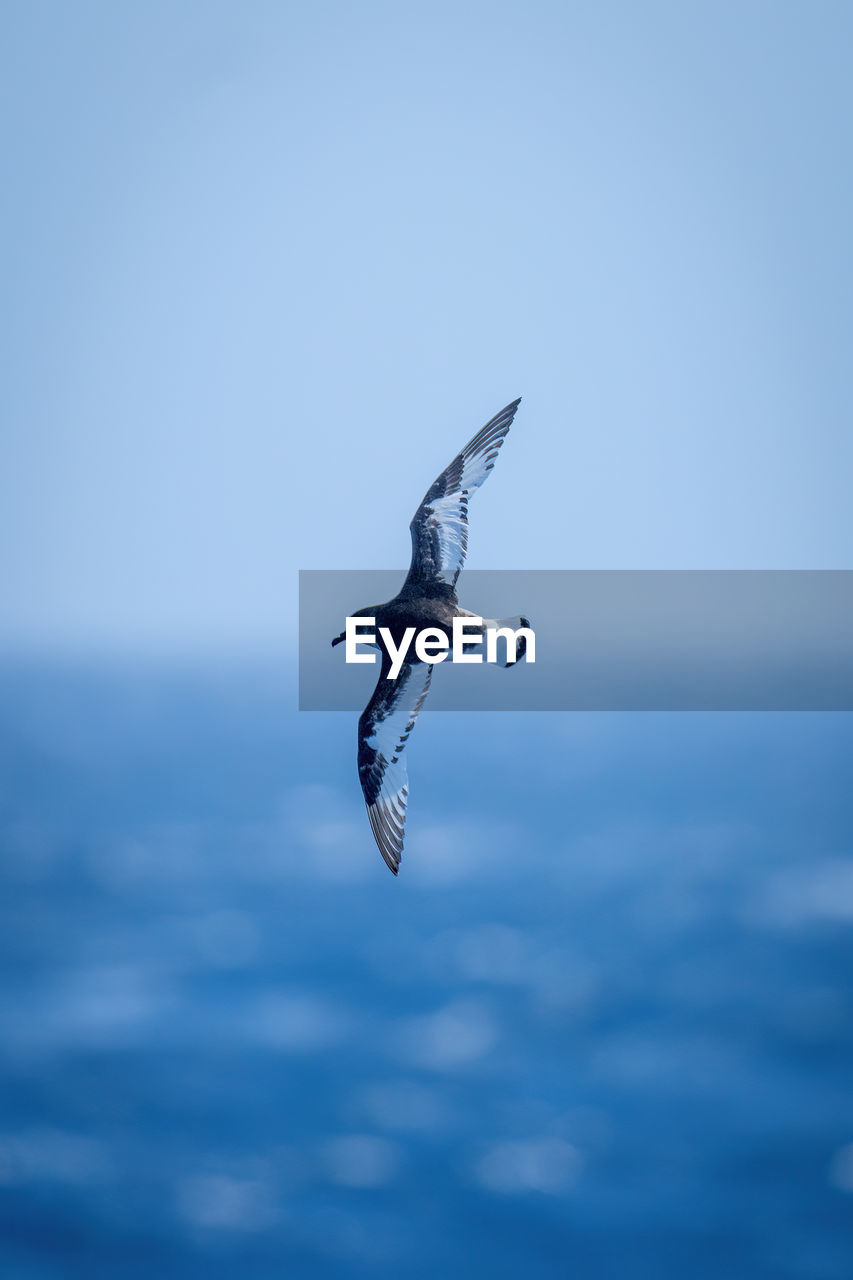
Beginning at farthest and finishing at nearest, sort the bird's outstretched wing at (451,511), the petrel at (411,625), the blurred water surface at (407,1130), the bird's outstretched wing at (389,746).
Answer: the blurred water surface at (407,1130)
the bird's outstretched wing at (451,511)
the bird's outstretched wing at (389,746)
the petrel at (411,625)

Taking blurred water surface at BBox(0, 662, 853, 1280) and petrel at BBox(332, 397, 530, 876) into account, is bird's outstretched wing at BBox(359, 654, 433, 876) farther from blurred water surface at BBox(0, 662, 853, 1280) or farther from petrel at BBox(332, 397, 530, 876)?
blurred water surface at BBox(0, 662, 853, 1280)

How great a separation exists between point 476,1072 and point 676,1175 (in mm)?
42057

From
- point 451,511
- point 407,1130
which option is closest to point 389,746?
point 451,511

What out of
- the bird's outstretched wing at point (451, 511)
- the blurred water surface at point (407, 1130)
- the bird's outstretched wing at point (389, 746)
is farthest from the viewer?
the blurred water surface at point (407, 1130)

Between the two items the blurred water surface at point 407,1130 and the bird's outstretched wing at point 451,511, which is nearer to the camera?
the bird's outstretched wing at point 451,511

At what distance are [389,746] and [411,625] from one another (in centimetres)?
287

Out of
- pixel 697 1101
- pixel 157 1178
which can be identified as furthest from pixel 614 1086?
pixel 157 1178

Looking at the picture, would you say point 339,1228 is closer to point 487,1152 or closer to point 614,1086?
point 487,1152

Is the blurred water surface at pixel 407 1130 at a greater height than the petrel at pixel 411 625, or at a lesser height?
greater

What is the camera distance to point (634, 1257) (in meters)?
176

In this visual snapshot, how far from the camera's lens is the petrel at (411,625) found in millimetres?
16016

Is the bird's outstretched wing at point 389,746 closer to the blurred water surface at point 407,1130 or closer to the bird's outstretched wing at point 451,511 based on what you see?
the bird's outstretched wing at point 451,511

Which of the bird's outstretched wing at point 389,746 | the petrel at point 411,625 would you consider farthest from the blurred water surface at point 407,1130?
the petrel at point 411,625

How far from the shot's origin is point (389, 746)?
1778cm
